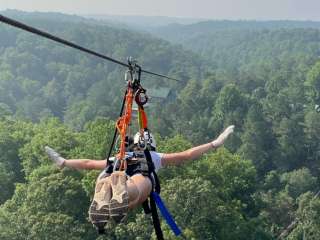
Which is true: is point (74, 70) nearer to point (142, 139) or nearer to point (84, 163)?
point (84, 163)

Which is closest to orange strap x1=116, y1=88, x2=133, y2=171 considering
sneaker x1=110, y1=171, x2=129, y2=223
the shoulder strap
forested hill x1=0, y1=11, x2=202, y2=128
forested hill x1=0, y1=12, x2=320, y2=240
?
the shoulder strap

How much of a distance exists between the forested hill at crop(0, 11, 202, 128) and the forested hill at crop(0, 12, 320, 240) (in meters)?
0.32

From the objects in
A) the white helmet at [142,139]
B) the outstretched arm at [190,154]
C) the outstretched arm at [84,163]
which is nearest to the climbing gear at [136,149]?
the white helmet at [142,139]

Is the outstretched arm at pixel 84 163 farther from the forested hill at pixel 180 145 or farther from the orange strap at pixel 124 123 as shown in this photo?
the forested hill at pixel 180 145

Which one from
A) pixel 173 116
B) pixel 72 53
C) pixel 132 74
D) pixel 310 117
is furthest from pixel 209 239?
pixel 72 53

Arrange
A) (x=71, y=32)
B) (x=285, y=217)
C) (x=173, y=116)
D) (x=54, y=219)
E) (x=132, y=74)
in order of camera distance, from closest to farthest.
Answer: (x=132, y=74)
(x=54, y=219)
(x=285, y=217)
(x=173, y=116)
(x=71, y=32)

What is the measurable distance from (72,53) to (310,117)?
87.9 metres

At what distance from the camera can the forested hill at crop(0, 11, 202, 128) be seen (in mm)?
88625

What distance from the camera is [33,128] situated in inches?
1533

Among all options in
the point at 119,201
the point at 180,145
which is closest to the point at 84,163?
the point at 119,201

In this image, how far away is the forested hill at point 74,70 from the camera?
88.6 metres

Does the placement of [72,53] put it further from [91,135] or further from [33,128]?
[91,135]

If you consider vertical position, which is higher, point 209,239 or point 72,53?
point 209,239

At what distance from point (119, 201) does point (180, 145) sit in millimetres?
23228
